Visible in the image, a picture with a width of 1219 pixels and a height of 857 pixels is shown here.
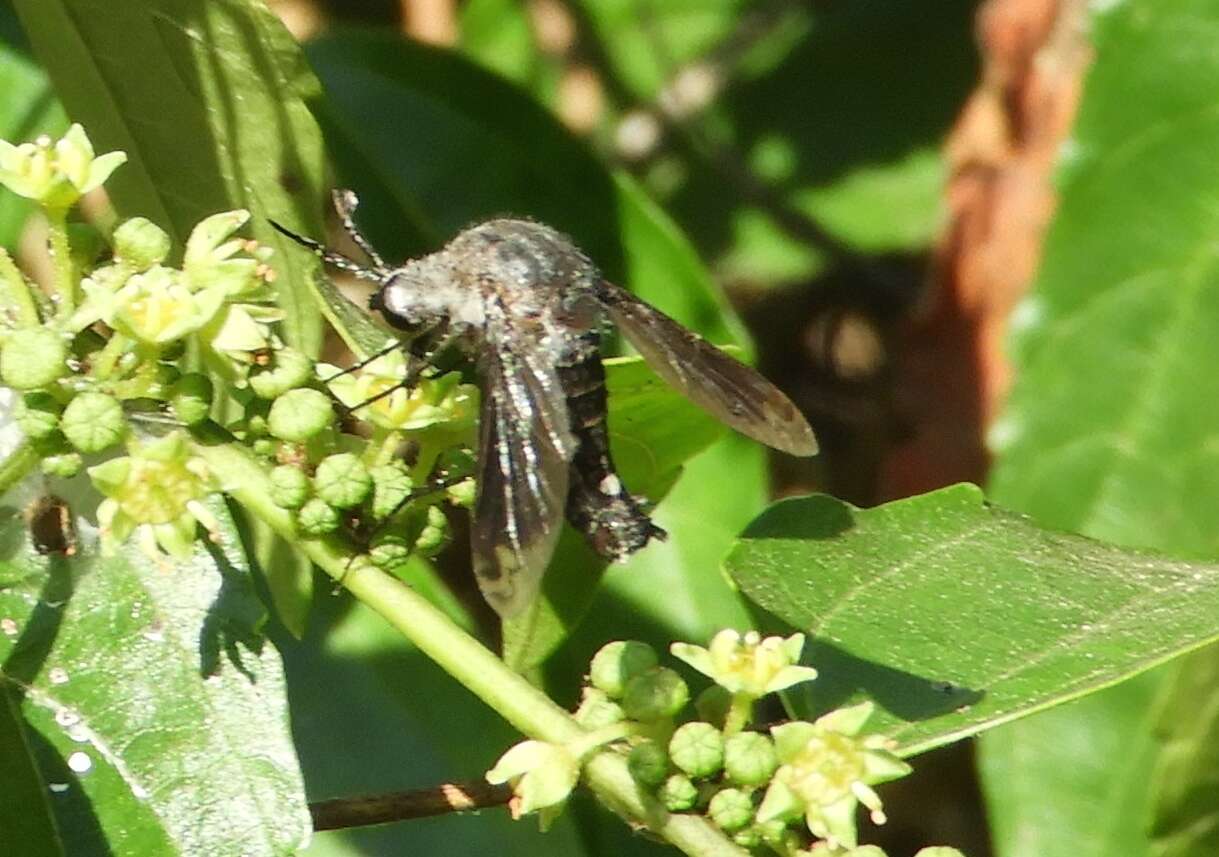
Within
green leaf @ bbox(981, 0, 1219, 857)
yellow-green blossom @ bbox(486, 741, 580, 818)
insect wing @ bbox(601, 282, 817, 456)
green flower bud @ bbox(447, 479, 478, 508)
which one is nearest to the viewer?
yellow-green blossom @ bbox(486, 741, 580, 818)

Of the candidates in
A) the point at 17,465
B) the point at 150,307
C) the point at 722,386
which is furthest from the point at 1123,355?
the point at 17,465

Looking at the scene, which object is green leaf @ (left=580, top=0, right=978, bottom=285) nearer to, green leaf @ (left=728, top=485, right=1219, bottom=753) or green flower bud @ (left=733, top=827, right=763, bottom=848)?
green leaf @ (left=728, top=485, right=1219, bottom=753)

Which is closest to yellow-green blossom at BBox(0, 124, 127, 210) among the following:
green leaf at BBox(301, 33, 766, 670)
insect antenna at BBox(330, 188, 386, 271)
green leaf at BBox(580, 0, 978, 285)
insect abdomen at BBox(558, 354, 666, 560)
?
insect antenna at BBox(330, 188, 386, 271)

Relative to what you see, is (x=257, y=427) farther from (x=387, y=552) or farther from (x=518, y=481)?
(x=518, y=481)

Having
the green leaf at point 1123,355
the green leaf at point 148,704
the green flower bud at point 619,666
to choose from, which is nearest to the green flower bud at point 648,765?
the green flower bud at point 619,666

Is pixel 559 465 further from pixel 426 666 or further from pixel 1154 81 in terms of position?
pixel 1154 81
